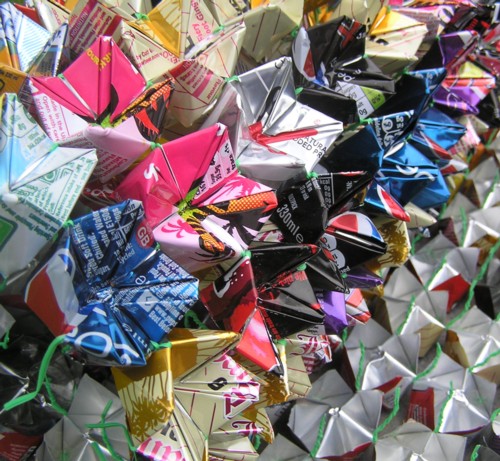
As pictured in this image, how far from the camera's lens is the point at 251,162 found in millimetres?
→ 586

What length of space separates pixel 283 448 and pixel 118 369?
0.35 m

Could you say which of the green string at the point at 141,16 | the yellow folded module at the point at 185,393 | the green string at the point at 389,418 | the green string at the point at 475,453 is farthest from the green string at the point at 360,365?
the green string at the point at 141,16

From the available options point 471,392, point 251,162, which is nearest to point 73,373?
point 251,162

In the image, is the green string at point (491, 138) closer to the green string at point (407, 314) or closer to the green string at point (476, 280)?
the green string at point (476, 280)

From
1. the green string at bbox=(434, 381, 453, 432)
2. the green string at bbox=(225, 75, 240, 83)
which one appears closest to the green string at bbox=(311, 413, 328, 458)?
the green string at bbox=(434, 381, 453, 432)

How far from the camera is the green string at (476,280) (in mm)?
1001

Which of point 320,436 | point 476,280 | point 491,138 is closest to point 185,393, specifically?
point 320,436

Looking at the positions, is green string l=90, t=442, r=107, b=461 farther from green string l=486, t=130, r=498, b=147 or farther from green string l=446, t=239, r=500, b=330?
green string l=486, t=130, r=498, b=147

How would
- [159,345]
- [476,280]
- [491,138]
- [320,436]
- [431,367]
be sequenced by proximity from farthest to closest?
[491,138], [476,280], [431,367], [320,436], [159,345]

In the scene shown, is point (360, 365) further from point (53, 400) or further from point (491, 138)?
point (491, 138)

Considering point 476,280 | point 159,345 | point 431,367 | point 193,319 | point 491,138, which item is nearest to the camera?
point 159,345

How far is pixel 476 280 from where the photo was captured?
1.06 metres

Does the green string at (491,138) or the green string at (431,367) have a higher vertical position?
the green string at (491,138)

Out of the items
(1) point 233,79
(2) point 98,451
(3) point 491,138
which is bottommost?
(3) point 491,138
